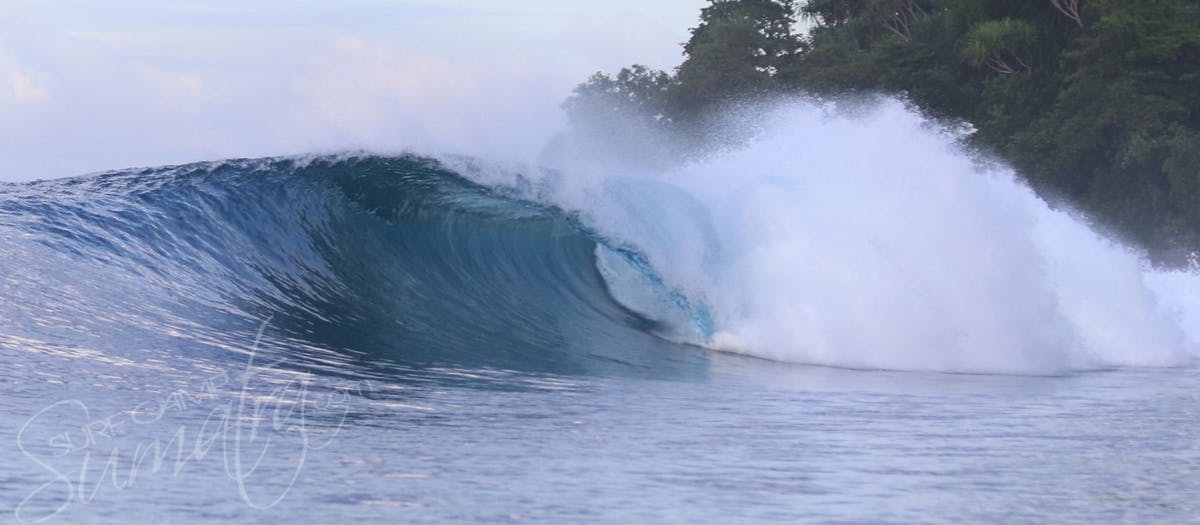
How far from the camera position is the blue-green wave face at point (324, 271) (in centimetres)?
1245

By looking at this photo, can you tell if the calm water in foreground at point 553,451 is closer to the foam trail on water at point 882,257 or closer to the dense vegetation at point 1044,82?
the foam trail on water at point 882,257

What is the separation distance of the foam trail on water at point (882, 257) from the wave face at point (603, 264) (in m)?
0.03

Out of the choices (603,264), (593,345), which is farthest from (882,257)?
(603,264)

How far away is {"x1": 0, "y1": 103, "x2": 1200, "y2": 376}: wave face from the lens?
44.2 ft

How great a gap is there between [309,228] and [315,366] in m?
5.56

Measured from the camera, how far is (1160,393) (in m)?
12.6

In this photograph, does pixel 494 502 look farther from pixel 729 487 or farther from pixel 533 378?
pixel 533 378

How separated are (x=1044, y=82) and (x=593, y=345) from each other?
107ft

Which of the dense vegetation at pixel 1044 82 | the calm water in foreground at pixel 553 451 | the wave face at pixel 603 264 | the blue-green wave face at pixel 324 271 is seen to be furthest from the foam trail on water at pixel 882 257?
the dense vegetation at pixel 1044 82

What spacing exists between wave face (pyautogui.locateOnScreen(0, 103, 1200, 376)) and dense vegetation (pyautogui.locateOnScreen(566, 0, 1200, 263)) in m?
19.5

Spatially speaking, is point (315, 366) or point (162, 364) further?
point (315, 366)

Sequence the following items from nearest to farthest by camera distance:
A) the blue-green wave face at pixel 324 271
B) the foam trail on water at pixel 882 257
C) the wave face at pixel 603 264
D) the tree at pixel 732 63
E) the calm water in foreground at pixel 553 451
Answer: the calm water in foreground at pixel 553 451, the blue-green wave face at pixel 324 271, the wave face at pixel 603 264, the foam trail on water at pixel 882 257, the tree at pixel 732 63

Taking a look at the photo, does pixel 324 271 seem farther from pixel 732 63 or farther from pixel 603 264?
pixel 732 63

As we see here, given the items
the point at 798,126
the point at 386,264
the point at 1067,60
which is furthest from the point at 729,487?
the point at 1067,60
